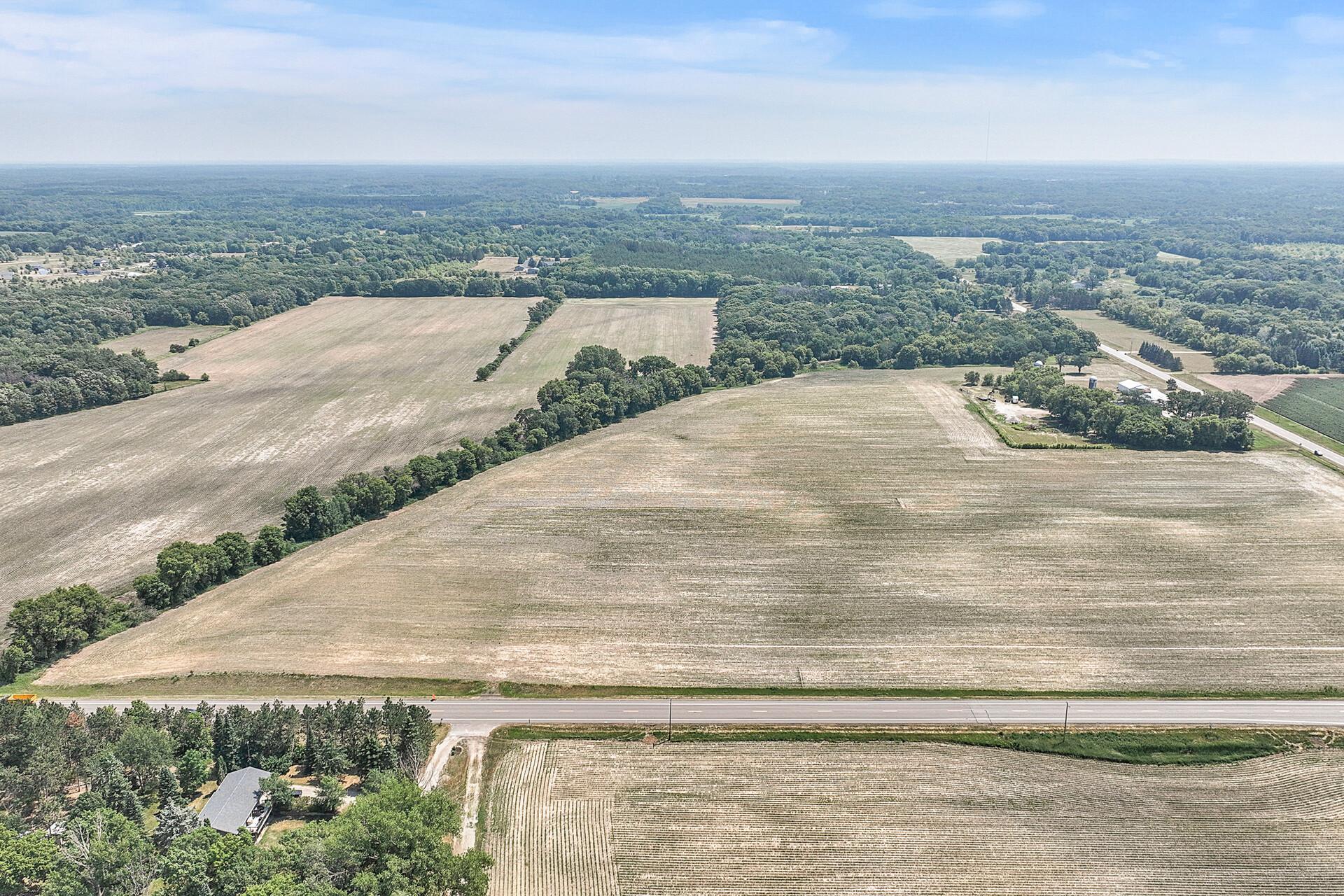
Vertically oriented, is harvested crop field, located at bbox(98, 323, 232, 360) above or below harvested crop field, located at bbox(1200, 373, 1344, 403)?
above

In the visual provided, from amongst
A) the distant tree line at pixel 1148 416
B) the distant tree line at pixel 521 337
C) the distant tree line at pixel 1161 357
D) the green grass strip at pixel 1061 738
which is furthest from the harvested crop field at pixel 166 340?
the distant tree line at pixel 1161 357

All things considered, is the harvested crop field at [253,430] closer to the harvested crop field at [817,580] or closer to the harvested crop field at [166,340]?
the harvested crop field at [166,340]

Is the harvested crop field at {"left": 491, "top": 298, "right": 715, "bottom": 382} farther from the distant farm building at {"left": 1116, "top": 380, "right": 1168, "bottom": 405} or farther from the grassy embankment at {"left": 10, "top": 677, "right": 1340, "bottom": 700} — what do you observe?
the grassy embankment at {"left": 10, "top": 677, "right": 1340, "bottom": 700}

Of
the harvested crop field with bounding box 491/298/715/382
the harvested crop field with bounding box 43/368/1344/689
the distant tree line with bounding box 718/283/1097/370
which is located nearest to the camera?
the harvested crop field with bounding box 43/368/1344/689

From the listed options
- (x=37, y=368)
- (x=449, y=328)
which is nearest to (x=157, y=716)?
(x=37, y=368)

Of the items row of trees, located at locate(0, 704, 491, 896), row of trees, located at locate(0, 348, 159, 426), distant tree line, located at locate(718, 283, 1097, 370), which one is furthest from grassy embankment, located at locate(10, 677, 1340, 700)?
distant tree line, located at locate(718, 283, 1097, 370)

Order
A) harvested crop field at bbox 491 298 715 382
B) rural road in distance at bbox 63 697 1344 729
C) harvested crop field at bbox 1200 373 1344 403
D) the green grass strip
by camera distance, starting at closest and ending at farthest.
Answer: the green grass strip < rural road in distance at bbox 63 697 1344 729 < harvested crop field at bbox 1200 373 1344 403 < harvested crop field at bbox 491 298 715 382

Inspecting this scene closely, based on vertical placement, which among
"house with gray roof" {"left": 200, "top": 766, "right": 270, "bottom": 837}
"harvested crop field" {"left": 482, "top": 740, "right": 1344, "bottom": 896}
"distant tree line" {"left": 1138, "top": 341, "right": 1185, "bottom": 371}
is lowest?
"harvested crop field" {"left": 482, "top": 740, "right": 1344, "bottom": 896}

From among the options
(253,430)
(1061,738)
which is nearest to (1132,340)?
(1061,738)
